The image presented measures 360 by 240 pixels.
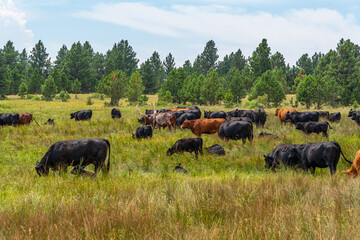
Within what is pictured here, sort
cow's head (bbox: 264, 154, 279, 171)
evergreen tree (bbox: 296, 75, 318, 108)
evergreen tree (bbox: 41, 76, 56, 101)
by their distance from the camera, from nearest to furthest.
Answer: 1. cow's head (bbox: 264, 154, 279, 171)
2. evergreen tree (bbox: 296, 75, 318, 108)
3. evergreen tree (bbox: 41, 76, 56, 101)

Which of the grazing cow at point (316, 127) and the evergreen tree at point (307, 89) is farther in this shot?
the evergreen tree at point (307, 89)

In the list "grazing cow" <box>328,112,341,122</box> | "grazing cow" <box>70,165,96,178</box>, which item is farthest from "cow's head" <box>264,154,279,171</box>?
"grazing cow" <box>328,112,341,122</box>

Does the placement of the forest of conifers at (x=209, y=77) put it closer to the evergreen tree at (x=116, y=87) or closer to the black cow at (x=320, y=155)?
the evergreen tree at (x=116, y=87)

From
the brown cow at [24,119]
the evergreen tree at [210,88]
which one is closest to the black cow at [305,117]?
the brown cow at [24,119]

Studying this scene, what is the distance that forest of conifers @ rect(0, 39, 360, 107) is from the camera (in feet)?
164

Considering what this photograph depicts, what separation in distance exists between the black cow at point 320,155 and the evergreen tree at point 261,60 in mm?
72342

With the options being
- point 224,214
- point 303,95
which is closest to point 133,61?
point 303,95

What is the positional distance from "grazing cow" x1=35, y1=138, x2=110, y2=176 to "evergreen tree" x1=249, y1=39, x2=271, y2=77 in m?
74.2

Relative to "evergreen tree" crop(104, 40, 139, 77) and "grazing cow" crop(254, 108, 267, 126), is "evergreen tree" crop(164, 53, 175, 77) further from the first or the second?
"grazing cow" crop(254, 108, 267, 126)

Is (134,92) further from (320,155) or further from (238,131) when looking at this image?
(320,155)

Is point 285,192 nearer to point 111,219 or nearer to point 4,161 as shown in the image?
point 111,219

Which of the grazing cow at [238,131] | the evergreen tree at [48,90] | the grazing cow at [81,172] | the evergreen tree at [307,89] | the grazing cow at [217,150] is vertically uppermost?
the evergreen tree at [307,89]

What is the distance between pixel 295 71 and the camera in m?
90.6

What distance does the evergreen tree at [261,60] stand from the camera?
246 feet
